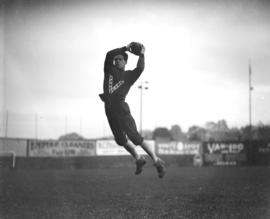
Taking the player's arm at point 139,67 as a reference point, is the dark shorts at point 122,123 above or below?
below

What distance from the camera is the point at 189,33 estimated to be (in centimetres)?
658

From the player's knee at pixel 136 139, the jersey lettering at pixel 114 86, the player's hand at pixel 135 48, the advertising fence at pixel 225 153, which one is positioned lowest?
the advertising fence at pixel 225 153

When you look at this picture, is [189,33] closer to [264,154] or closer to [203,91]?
[203,91]

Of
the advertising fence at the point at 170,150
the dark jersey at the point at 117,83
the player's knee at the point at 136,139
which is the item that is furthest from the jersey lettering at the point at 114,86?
the advertising fence at the point at 170,150

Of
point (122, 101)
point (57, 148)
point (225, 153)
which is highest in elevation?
point (122, 101)

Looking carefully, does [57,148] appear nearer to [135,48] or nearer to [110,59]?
[110,59]

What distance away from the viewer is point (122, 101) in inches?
220

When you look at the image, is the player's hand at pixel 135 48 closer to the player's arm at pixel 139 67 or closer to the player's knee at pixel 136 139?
the player's arm at pixel 139 67

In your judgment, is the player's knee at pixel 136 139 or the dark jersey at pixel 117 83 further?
the dark jersey at pixel 117 83

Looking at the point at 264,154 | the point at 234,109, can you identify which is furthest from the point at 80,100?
the point at 264,154

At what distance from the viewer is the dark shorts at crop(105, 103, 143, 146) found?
5484 millimetres

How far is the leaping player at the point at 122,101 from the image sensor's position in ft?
18.0

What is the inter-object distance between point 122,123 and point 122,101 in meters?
0.30

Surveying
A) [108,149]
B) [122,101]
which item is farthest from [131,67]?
[108,149]
